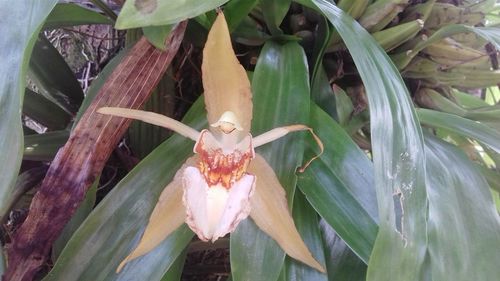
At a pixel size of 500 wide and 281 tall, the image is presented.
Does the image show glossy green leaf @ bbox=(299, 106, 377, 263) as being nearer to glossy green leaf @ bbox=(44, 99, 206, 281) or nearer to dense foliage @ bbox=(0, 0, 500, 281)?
dense foliage @ bbox=(0, 0, 500, 281)

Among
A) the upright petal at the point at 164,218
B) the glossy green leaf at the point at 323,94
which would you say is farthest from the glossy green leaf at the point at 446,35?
the upright petal at the point at 164,218

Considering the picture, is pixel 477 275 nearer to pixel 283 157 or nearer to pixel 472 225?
pixel 472 225

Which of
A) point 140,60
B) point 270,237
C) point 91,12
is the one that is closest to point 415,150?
point 270,237

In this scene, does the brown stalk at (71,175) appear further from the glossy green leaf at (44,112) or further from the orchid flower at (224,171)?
the glossy green leaf at (44,112)

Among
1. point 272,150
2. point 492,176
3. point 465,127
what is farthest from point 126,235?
point 492,176

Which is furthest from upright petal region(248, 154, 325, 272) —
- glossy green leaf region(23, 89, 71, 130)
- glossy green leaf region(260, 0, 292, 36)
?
glossy green leaf region(23, 89, 71, 130)

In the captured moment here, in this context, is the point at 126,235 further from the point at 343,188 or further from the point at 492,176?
the point at 492,176
